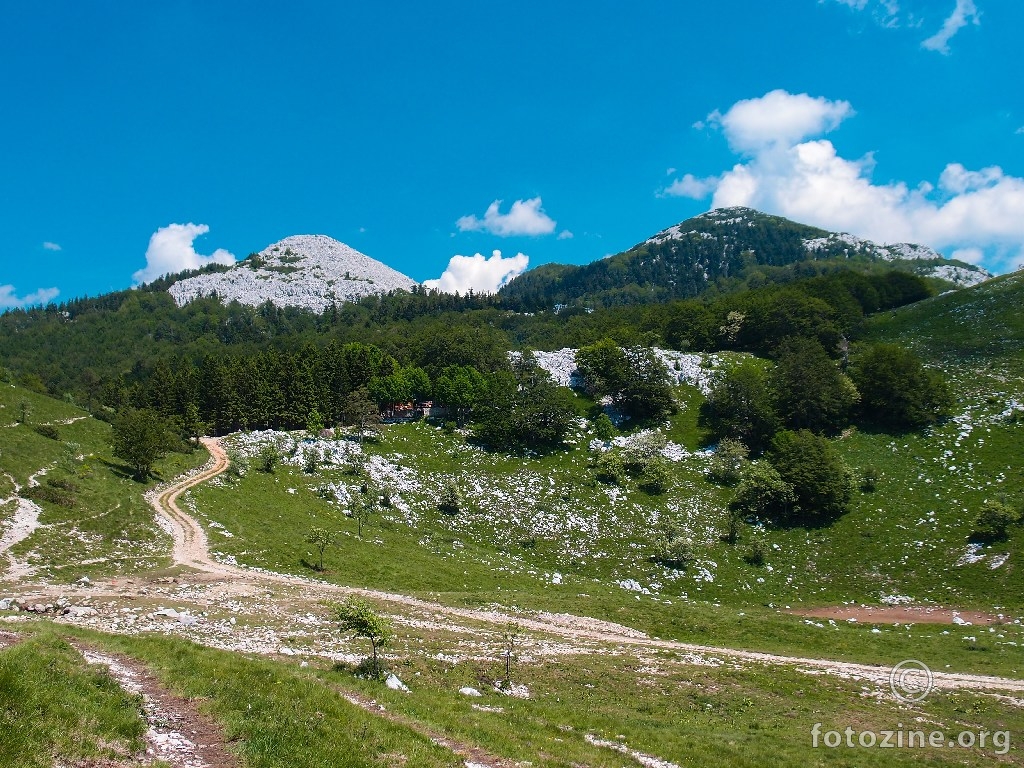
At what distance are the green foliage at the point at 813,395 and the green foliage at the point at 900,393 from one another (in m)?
2.51

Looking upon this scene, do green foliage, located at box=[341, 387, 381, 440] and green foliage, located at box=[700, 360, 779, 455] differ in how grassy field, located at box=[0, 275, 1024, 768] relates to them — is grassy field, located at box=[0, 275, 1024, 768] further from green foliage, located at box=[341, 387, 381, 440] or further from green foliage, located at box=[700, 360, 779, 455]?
green foliage, located at box=[700, 360, 779, 455]

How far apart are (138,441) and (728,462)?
229 ft

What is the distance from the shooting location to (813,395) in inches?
3329

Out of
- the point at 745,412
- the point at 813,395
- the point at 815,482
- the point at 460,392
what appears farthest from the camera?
the point at 460,392

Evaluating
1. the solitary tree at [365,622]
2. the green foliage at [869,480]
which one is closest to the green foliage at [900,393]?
the green foliage at [869,480]

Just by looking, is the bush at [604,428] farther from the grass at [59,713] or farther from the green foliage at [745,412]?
the grass at [59,713]

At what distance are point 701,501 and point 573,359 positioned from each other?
164 feet

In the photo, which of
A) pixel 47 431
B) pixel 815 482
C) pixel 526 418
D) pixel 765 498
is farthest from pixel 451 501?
pixel 47 431

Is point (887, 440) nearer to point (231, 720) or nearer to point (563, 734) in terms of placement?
point (563, 734)

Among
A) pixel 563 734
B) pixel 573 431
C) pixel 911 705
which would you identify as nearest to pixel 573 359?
pixel 573 431

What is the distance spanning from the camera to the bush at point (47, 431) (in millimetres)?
62125

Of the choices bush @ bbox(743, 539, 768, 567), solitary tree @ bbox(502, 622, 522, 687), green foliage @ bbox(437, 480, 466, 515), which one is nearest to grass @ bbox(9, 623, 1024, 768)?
solitary tree @ bbox(502, 622, 522, 687)

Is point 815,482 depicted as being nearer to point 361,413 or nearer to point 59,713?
point 361,413

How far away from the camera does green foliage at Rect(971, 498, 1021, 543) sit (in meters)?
54.6
